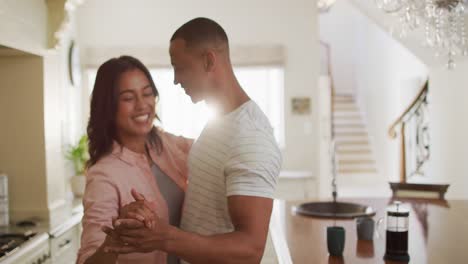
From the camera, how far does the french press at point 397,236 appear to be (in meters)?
2.35

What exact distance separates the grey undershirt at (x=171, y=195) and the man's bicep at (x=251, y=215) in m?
0.55

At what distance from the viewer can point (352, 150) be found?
9.87 m

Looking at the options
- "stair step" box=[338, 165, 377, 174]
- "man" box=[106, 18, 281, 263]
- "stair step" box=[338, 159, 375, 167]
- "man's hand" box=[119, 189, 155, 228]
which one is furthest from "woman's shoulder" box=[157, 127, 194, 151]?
"stair step" box=[338, 159, 375, 167]

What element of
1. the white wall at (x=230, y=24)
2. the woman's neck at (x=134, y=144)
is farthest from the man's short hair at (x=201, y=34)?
the white wall at (x=230, y=24)

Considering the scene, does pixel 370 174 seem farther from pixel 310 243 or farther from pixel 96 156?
pixel 96 156

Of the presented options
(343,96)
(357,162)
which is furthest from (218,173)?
(343,96)

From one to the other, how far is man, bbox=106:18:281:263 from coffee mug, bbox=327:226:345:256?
3.43 ft

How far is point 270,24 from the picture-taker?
5781 mm

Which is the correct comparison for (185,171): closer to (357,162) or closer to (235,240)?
(235,240)

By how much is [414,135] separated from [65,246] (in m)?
5.61

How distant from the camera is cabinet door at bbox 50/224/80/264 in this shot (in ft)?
10.5

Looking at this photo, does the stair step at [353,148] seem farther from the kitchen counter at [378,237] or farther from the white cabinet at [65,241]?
the white cabinet at [65,241]

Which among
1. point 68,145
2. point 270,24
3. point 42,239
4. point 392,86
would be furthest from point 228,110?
point 392,86

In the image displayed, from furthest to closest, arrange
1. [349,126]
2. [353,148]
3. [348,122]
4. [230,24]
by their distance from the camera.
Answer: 1. [348,122]
2. [349,126]
3. [353,148]
4. [230,24]
